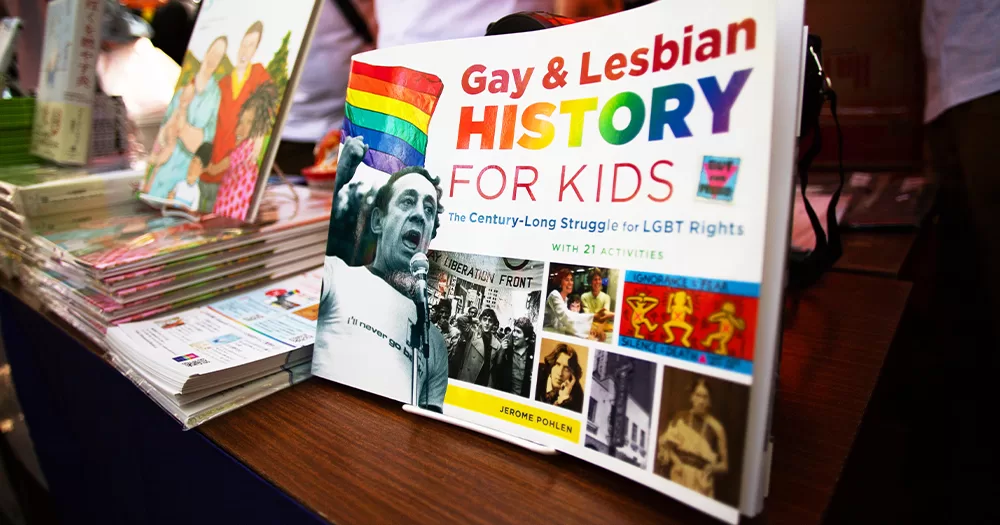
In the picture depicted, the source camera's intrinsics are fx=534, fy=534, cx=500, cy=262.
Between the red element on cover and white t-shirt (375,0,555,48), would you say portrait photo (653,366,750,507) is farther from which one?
white t-shirt (375,0,555,48)

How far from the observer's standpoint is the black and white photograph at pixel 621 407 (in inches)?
16.7

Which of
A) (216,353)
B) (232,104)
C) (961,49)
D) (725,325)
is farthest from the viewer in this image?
(961,49)

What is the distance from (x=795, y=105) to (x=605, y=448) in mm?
307

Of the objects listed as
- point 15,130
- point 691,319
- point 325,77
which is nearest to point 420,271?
point 691,319

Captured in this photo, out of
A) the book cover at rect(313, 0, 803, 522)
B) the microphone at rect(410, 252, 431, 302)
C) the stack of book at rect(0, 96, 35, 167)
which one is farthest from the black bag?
the stack of book at rect(0, 96, 35, 167)

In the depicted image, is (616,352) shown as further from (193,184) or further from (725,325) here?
(193,184)

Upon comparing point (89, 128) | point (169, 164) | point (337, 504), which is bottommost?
point (337, 504)

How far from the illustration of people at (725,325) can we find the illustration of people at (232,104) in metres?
0.77

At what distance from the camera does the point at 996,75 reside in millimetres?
1060

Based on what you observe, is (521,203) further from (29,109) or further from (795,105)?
(29,109)

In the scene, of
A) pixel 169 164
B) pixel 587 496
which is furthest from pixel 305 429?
pixel 169 164

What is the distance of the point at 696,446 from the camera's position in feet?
1.31

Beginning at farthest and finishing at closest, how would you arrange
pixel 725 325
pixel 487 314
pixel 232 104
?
pixel 232 104 < pixel 487 314 < pixel 725 325

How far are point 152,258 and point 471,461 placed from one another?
0.58 metres
